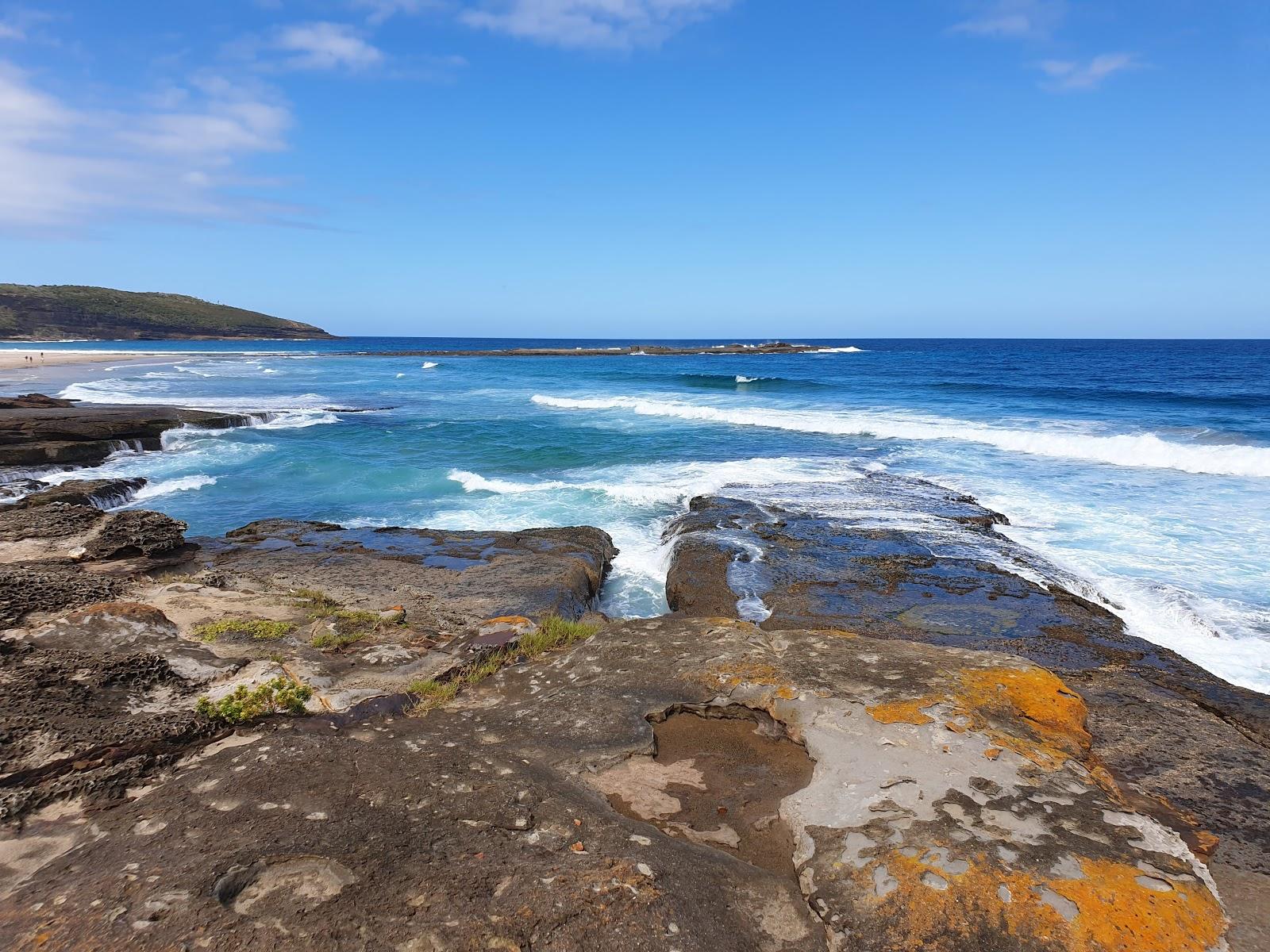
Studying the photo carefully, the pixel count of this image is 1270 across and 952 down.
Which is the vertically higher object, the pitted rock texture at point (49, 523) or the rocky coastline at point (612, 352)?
the rocky coastline at point (612, 352)

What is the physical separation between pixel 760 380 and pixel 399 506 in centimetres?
4130

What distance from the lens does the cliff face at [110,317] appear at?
4063 inches

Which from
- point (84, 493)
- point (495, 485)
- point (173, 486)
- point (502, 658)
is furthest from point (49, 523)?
point (495, 485)

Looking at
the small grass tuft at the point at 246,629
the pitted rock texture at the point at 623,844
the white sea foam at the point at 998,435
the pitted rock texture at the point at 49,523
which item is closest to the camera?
the pitted rock texture at the point at 623,844

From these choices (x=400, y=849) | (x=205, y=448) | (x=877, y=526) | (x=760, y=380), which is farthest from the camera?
(x=760, y=380)

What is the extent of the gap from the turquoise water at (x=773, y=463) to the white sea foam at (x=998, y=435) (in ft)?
0.37

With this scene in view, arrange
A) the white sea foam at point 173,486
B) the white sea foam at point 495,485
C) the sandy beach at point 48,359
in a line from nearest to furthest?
the white sea foam at point 173,486 → the white sea foam at point 495,485 → the sandy beach at point 48,359

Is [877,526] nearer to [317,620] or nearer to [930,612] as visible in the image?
[930,612]

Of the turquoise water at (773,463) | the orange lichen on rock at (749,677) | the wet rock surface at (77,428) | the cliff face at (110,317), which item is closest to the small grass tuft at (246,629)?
the orange lichen on rock at (749,677)

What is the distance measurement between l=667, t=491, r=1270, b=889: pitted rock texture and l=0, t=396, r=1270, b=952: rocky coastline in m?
0.05

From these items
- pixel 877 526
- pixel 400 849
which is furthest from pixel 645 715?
pixel 877 526

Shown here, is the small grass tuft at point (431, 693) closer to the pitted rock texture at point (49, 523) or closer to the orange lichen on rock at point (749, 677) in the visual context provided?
the orange lichen on rock at point (749, 677)

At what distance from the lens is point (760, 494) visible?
1542cm

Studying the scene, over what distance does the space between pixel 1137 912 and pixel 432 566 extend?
29.7ft
